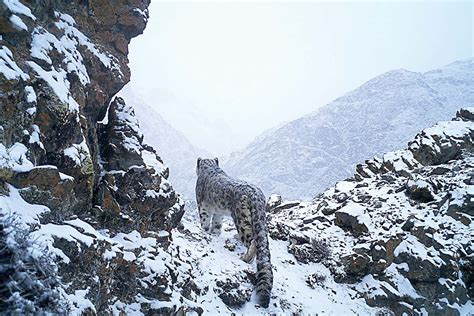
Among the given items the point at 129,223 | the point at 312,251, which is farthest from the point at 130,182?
the point at 312,251

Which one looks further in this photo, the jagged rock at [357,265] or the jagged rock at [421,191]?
the jagged rock at [421,191]

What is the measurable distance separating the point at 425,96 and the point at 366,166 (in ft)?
222

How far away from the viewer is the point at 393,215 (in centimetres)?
1439

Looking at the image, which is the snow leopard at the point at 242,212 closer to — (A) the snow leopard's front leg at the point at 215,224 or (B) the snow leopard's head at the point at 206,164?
(A) the snow leopard's front leg at the point at 215,224

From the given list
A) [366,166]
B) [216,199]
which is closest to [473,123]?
[366,166]

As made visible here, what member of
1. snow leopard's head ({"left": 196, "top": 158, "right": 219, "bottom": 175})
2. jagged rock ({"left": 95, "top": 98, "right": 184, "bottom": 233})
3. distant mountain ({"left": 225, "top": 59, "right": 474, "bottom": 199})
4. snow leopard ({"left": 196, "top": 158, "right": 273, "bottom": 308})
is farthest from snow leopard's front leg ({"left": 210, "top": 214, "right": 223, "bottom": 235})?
distant mountain ({"left": 225, "top": 59, "right": 474, "bottom": 199})

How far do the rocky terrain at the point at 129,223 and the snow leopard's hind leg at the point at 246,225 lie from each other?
617 millimetres

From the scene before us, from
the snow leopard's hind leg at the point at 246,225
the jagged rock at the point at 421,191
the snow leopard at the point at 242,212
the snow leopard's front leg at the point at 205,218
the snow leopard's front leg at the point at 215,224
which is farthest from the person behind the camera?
the jagged rock at the point at 421,191

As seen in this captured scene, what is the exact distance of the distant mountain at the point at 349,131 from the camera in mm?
69375

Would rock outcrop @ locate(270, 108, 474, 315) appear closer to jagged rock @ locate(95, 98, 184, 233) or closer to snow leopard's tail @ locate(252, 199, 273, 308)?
snow leopard's tail @ locate(252, 199, 273, 308)

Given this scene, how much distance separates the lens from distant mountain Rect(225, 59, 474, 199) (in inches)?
2731

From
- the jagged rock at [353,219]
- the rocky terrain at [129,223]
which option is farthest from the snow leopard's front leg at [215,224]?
the jagged rock at [353,219]

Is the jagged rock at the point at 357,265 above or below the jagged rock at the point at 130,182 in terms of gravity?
below

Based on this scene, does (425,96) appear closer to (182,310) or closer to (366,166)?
(366,166)
